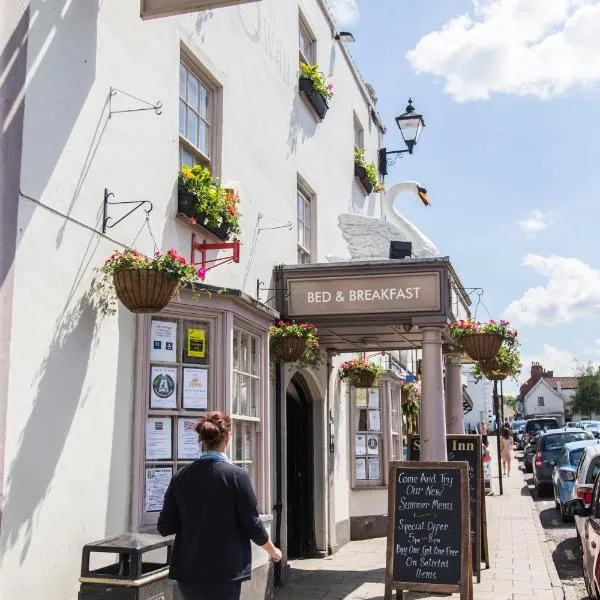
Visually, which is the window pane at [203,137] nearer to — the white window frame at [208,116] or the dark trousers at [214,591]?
the white window frame at [208,116]

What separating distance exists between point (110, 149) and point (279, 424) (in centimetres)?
466

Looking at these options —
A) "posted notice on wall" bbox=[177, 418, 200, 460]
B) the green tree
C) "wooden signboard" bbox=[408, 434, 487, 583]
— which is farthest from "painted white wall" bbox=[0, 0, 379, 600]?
the green tree

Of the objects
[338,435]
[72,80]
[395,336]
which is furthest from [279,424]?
[72,80]

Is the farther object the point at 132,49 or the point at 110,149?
the point at 132,49

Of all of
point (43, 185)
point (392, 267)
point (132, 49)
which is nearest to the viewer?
point (43, 185)

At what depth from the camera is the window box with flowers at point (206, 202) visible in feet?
24.4

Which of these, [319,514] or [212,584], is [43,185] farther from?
[319,514]

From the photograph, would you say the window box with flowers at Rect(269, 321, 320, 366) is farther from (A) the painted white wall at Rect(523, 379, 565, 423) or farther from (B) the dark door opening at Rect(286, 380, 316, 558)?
(A) the painted white wall at Rect(523, 379, 565, 423)

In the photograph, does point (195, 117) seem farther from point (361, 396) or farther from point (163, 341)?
point (361, 396)

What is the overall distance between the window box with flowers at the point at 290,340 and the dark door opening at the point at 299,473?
2.31m

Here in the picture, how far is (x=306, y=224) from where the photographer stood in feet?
39.9

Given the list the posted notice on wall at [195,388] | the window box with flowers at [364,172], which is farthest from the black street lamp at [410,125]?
the posted notice on wall at [195,388]

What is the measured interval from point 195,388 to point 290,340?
2.36 m

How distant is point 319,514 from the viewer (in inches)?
464
